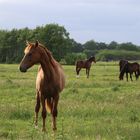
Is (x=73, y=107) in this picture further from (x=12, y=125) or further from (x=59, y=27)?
(x=59, y=27)

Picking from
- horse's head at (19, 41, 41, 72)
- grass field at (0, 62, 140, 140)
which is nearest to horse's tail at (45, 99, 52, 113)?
grass field at (0, 62, 140, 140)

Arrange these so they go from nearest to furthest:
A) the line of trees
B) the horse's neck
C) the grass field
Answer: the grass field, the horse's neck, the line of trees

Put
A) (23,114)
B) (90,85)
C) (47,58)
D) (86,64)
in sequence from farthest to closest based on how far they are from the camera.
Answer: (86,64) < (90,85) < (23,114) < (47,58)

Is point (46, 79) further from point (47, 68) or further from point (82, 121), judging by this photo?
point (82, 121)

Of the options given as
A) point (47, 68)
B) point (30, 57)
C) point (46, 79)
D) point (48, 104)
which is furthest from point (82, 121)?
point (30, 57)

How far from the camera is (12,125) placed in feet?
42.1

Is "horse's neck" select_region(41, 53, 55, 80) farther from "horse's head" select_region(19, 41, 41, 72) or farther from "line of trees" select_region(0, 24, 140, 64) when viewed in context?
"line of trees" select_region(0, 24, 140, 64)

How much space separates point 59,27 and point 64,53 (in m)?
7.88

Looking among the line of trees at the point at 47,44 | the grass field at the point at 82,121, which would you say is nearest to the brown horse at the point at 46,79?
the grass field at the point at 82,121

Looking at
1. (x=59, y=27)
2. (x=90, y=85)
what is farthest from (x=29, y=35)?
(x=90, y=85)

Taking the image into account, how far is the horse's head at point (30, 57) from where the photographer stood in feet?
37.5

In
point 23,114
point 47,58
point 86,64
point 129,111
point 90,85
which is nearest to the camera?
point 47,58

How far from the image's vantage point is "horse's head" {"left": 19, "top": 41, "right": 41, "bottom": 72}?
11422 millimetres

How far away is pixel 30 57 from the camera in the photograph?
38.0 feet
